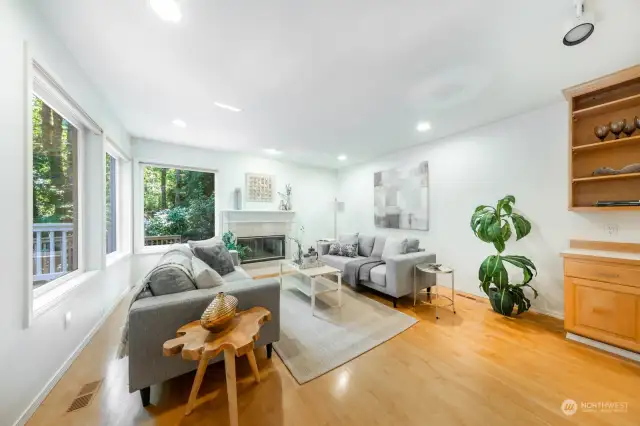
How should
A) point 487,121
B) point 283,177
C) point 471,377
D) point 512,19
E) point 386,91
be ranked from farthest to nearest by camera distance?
1. point 283,177
2. point 487,121
3. point 386,91
4. point 471,377
5. point 512,19

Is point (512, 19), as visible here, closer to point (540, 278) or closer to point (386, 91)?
point (386, 91)

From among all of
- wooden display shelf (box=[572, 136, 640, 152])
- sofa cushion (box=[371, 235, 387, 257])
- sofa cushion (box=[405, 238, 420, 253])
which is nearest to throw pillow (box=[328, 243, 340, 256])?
sofa cushion (box=[371, 235, 387, 257])

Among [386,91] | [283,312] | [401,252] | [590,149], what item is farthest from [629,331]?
[283,312]

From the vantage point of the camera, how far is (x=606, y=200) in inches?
96.0

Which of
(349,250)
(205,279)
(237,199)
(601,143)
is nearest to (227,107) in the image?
(205,279)

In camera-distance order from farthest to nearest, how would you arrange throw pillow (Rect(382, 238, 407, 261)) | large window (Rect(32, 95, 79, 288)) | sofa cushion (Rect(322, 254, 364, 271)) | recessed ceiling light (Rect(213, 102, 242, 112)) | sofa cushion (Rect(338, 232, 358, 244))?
sofa cushion (Rect(338, 232, 358, 244)), sofa cushion (Rect(322, 254, 364, 271)), throw pillow (Rect(382, 238, 407, 261)), recessed ceiling light (Rect(213, 102, 242, 112)), large window (Rect(32, 95, 79, 288))

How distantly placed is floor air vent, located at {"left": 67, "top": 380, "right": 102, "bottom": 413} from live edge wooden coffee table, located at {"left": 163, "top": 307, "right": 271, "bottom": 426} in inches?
29.3

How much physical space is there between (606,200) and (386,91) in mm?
2564

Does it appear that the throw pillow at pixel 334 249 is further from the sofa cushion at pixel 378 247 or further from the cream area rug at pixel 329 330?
the cream area rug at pixel 329 330

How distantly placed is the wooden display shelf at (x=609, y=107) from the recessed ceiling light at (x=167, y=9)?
144 inches

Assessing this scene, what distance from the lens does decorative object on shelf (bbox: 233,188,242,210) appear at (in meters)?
4.67

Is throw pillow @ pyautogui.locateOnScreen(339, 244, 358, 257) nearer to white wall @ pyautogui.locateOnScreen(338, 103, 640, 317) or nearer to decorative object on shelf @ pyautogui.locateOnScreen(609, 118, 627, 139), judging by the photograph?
white wall @ pyautogui.locateOnScreen(338, 103, 640, 317)

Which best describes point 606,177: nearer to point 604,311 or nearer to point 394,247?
point 604,311

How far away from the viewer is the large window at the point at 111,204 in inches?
128
